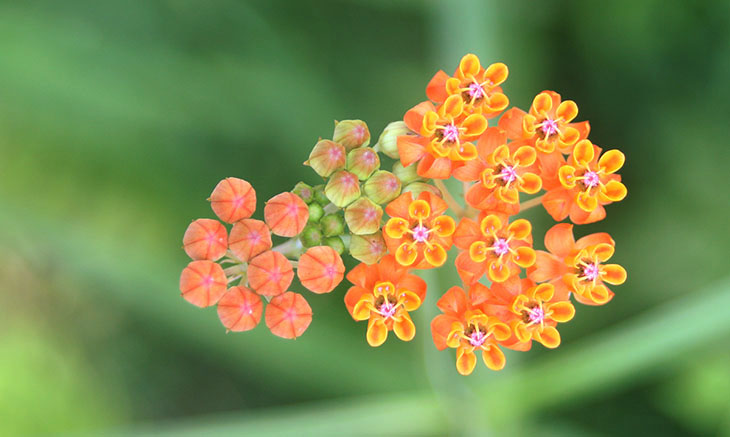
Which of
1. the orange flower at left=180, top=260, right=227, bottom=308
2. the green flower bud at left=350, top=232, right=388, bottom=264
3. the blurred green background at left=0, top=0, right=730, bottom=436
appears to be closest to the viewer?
the orange flower at left=180, top=260, right=227, bottom=308

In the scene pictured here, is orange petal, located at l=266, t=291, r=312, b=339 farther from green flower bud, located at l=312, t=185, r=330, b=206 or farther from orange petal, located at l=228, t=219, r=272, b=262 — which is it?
green flower bud, located at l=312, t=185, r=330, b=206

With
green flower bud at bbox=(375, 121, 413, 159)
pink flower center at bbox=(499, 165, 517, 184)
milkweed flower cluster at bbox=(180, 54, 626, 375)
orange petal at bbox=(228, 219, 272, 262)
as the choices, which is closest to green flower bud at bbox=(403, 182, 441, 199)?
milkweed flower cluster at bbox=(180, 54, 626, 375)

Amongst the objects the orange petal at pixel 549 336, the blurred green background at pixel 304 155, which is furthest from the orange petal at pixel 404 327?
the blurred green background at pixel 304 155

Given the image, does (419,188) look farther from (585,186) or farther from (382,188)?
(585,186)

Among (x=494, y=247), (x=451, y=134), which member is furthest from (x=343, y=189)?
(x=494, y=247)

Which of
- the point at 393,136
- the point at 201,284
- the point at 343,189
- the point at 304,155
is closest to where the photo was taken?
the point at 201,284

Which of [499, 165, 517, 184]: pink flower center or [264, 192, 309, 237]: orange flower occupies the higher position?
[499, 165, 517, 184]: pink flower center

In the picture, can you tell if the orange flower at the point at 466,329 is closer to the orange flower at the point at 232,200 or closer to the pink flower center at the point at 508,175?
the pink flower center at the point at 508,175
